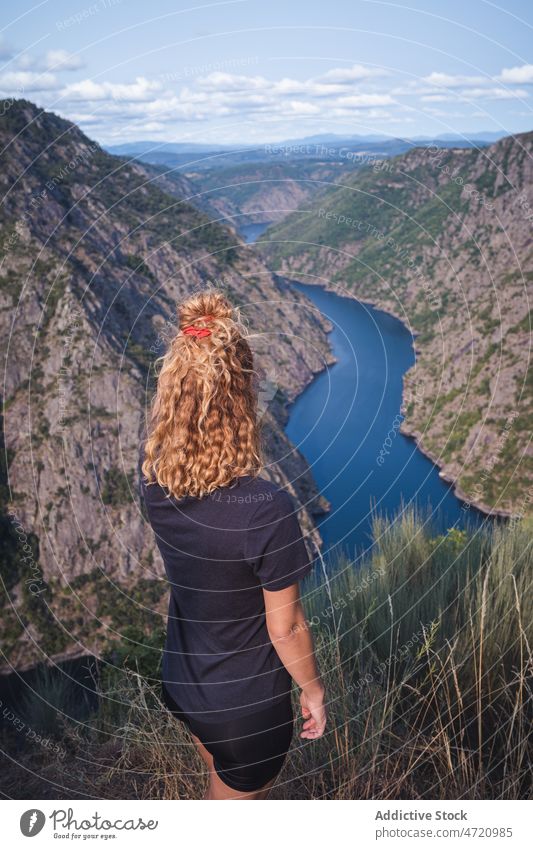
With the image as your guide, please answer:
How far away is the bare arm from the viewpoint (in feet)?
8.00

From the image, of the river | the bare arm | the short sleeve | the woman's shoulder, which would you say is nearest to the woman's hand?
the bare arm

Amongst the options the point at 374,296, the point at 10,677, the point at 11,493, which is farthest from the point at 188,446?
the point at 374,296

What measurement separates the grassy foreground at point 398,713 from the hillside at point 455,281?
1603cm

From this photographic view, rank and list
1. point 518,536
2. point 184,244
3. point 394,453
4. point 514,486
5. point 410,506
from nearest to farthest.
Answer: point 518,536, point 410,506, point 514,486, point 394,453, point 184,244

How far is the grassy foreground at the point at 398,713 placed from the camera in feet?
12.1

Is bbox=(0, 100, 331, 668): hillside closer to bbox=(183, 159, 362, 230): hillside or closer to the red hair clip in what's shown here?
the red hair clip

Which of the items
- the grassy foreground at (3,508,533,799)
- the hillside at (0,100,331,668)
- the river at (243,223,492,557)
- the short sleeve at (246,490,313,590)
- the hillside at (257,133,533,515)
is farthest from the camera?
the river at (243,223,492,557)

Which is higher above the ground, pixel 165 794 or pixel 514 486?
pixel 165 794

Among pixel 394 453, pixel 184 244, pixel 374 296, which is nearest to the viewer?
pixel 394 453

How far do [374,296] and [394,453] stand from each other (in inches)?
1192

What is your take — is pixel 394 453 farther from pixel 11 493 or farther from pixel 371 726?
pixel 371 726

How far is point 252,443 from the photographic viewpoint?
261 cm

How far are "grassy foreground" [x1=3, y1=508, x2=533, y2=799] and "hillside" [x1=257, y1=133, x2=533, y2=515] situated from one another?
16030 millimetres

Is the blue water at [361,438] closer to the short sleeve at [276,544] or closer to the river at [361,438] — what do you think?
the river at [361,438]
